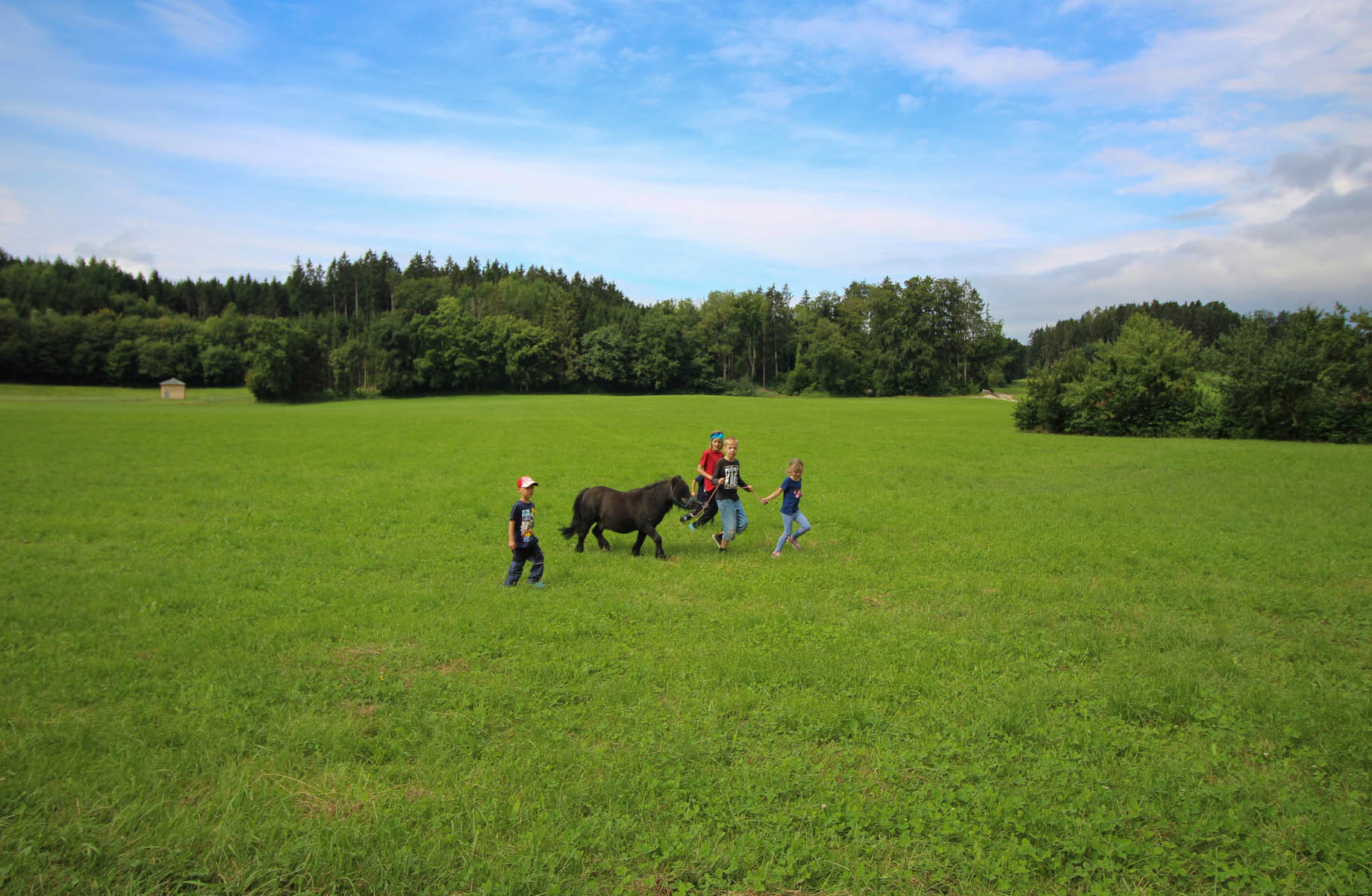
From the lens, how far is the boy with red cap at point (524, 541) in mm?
9867

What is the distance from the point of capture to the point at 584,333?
10088 cm

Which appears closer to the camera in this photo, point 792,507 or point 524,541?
point 524,541

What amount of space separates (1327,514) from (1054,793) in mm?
15826

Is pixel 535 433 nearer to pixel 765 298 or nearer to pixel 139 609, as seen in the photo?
pixel 139 609

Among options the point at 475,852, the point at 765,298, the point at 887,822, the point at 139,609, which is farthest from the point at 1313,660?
the point at 765,298

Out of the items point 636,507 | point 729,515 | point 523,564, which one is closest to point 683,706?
point 523,564

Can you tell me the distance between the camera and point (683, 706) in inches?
259

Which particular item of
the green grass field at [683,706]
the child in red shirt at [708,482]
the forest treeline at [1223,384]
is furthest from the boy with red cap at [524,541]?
the forest treeline at [1223,384]

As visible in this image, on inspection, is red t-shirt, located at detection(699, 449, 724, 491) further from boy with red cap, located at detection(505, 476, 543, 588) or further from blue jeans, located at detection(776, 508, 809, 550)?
boy with red cap, located at detection(505, 476, 543, 588)

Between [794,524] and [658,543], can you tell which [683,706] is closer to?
[658,543]

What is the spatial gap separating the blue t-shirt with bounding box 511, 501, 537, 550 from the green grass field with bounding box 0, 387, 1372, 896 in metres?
0.77

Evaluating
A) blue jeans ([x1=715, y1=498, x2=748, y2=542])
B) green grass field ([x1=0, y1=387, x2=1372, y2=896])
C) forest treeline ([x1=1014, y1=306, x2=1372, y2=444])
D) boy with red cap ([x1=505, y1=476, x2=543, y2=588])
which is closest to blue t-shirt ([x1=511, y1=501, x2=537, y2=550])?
boy with red cap ([x1=505, y1=476, x2=543, y2=588])

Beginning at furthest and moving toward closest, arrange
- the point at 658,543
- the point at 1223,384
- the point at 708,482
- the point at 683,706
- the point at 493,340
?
the point at 493,340 < the point at 1223,384 < the point at 708,482 < the point at 658,543 < the point at 683,706

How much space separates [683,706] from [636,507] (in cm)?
549
